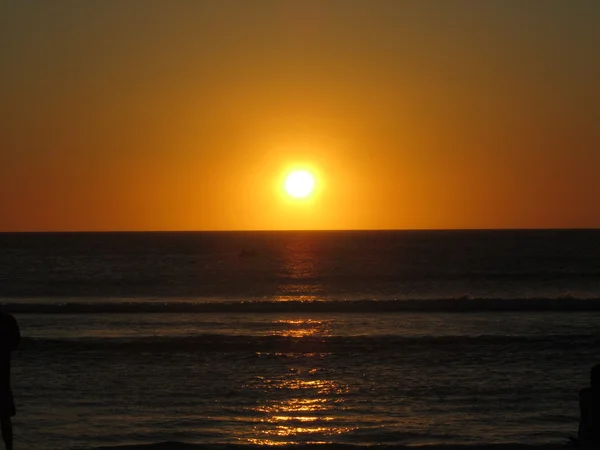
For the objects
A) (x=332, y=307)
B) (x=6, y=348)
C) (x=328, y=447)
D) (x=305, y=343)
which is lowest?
(x=328, y=447)

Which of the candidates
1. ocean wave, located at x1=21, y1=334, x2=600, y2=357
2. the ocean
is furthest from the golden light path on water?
ocean wave, located at x1=21, y1=334, x2=600, y2=357

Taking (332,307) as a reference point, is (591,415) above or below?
below

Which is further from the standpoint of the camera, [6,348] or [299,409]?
[299,409]

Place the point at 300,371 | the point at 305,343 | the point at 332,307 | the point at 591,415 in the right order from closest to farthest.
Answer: the point at 591,415
the point at 300,371
the point at 305,343
the point at 332,307

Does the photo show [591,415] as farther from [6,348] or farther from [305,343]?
[305,343]


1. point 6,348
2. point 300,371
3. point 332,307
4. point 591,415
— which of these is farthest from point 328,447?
point 332,307

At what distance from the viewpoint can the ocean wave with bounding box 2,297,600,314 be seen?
35250mm

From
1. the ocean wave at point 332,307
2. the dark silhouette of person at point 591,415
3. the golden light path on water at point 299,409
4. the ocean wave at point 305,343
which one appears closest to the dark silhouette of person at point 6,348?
the golden light path on water at point 299,409

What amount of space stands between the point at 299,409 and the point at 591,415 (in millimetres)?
5461

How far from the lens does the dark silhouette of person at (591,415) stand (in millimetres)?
10336

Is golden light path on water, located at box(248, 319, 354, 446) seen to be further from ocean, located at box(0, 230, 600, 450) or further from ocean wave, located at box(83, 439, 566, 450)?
ocean wave, located at box(83, 439, 566, 450)

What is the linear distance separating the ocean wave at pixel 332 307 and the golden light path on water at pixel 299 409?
15375mm

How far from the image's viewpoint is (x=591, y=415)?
34.8 feet

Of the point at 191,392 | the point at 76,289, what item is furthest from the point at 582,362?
the point at 76,289
